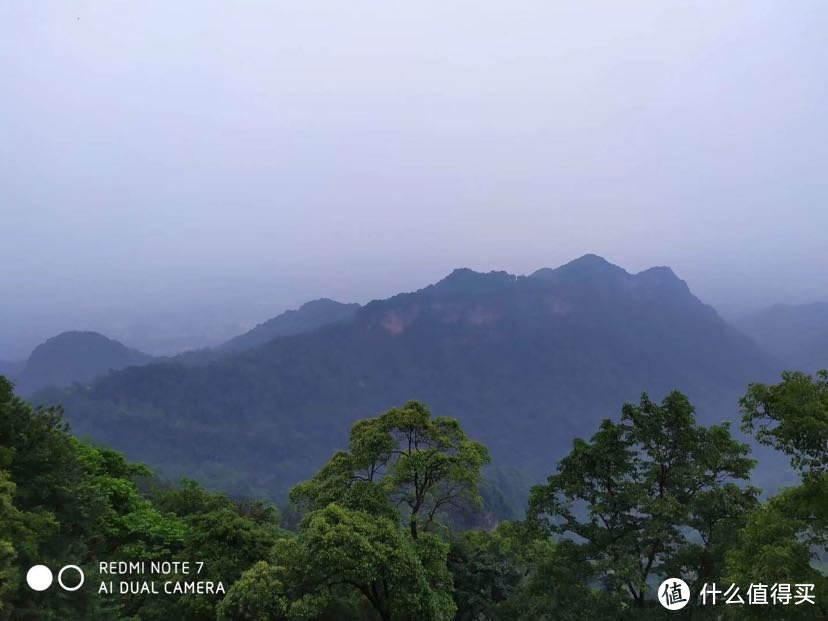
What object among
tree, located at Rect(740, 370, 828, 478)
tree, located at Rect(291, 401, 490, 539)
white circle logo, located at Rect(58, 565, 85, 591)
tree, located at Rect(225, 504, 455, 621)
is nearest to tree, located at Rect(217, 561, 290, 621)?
tree, located at Rect(225, 504, 455, 621)

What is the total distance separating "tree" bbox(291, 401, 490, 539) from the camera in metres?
16.0

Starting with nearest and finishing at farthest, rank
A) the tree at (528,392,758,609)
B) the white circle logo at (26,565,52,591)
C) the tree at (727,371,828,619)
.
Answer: the tree at (727,371,828,619)
the white circle logo at (26,565,52,591)
the tree at (528,392,758,609)

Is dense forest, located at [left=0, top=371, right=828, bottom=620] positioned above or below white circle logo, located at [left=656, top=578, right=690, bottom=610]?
above

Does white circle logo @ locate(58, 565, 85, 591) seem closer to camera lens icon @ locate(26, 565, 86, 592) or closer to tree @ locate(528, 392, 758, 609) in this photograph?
camera lens icon @ locate(26, 565, 86, 592)

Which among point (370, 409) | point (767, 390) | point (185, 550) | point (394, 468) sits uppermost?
point (370, 409)

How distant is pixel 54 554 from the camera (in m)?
12.4

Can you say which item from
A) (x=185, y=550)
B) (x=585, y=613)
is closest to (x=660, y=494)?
(x=585, y=613)

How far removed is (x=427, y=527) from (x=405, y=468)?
131 inches

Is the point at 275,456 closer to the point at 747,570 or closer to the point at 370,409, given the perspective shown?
the point at 370,409

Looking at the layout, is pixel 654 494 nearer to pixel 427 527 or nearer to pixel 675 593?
pixel 675 593

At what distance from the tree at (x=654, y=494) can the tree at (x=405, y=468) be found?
Answer: 2.63 m

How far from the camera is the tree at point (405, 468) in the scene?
1603cm

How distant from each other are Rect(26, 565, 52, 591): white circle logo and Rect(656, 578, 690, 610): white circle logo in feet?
49.7

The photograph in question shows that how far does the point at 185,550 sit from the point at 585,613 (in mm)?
12424
